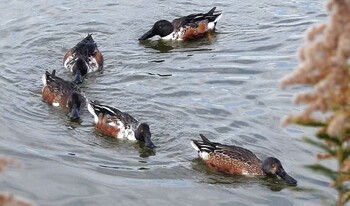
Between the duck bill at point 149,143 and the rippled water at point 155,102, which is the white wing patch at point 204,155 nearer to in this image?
the rippled water at point 155,102

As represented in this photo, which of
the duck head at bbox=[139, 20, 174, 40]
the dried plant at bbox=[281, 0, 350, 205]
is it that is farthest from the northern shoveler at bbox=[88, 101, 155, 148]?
the dried plant at bbox=[281, 0, 350, 205]

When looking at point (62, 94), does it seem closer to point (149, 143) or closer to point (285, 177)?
point (149, 143)

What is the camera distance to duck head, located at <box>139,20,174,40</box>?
1661 cm

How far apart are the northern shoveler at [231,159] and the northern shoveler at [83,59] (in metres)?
4.02

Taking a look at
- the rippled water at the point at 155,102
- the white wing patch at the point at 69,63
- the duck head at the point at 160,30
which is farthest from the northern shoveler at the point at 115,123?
the duck head at the point at 160,30

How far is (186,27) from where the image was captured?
16766 mm

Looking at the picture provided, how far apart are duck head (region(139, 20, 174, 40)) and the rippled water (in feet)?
0.76

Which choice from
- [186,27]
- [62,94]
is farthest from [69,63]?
[186,27]

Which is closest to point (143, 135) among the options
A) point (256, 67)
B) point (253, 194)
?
point (253, 194)

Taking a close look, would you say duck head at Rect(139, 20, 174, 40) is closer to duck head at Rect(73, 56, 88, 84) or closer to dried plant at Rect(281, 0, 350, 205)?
duck head at Rect(73, 56, 88, 84)

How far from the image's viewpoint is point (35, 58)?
15.3 m

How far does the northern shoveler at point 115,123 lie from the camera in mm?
11945

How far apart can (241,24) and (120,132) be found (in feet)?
18.5

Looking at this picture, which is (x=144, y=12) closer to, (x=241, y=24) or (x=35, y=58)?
(x=241, y=24)
